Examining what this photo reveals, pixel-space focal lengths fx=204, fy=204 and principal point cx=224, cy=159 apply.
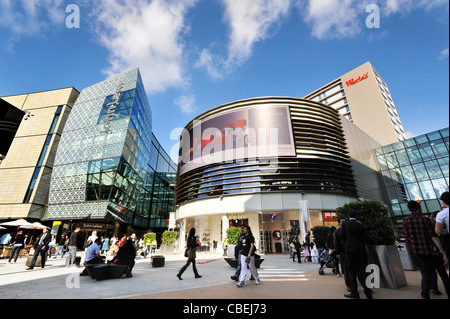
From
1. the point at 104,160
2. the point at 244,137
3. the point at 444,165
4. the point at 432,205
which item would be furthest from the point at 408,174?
the point at 104,160

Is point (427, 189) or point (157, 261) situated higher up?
point (427, 189)

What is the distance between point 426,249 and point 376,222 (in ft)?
5.64

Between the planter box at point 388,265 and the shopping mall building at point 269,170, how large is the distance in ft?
52.9

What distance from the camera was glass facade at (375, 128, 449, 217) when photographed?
27.4 metres

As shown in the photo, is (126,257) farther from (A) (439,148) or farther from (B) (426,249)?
(A) (439,148)

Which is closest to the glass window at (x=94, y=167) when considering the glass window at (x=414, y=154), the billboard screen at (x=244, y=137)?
the billboard screen at (x=244, y=137)

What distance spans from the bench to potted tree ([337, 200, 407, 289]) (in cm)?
780

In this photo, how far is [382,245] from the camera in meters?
5.23

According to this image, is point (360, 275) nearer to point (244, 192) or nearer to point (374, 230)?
point (374, 230)

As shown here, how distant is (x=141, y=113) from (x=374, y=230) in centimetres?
3692

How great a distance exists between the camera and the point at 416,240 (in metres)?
4.13

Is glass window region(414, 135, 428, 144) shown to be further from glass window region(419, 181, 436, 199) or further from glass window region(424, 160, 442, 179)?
glass window region(419, 181, 436, 199)

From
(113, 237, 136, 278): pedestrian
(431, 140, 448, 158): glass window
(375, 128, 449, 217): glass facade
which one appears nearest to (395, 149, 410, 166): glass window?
(375, 128, 449, 217): glass facade
